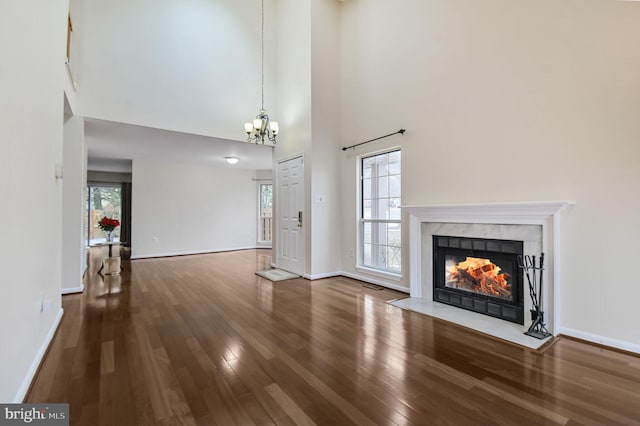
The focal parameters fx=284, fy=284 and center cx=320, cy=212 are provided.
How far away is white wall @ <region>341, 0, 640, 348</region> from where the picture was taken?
92.2 inches

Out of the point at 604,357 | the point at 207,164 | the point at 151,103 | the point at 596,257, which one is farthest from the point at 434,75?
the point at 207,164

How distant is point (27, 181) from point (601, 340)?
15.0 feet

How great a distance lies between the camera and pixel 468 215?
324 cm

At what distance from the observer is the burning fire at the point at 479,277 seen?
3.07 m

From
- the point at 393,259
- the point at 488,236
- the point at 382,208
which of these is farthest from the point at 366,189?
the point at 488,236

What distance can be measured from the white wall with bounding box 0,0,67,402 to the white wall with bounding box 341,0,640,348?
3.82 metres

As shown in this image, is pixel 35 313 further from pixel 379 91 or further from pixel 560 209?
pixel 379 91

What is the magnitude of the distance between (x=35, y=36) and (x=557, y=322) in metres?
4.88

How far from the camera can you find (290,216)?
218 inches

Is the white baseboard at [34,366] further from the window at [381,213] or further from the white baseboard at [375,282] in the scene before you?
the window at [381,213]

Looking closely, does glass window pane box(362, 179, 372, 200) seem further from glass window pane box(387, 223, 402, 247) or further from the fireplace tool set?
the fireplace tool set

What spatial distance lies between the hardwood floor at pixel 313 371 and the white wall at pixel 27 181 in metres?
0.35

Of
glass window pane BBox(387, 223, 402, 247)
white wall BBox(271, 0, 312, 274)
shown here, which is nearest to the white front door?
white wall BBox(271, 0, 312, 274)

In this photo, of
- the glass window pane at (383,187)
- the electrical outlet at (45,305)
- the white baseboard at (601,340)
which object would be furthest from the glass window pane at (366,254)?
the electrical outlet at (45,305)
